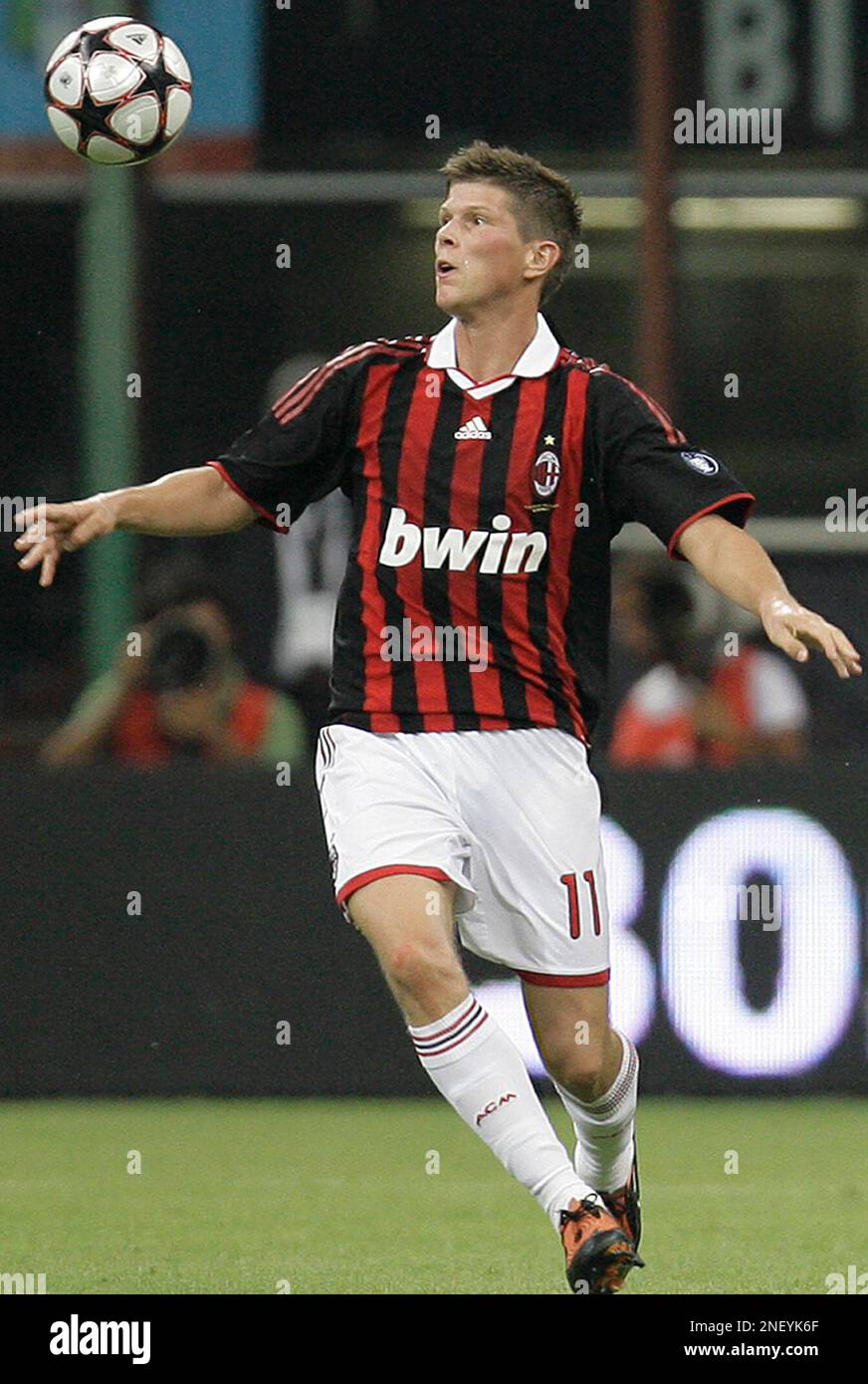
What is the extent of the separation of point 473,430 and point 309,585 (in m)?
6.68

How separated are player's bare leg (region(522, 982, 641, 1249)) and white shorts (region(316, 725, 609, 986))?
0.06m

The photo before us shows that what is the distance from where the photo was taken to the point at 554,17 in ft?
42.9

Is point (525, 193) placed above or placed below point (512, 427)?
above

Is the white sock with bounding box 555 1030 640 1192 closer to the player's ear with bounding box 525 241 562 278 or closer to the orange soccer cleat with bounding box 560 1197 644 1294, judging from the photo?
the orange soccer cleat with bounding box 560 1197 644 1294

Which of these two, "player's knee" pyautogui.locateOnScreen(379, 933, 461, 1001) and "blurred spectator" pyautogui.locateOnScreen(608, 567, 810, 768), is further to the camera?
"blurred spectator" pyautogui.locateOnScreen(608, 567, 810, 768)

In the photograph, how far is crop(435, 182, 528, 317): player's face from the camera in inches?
241

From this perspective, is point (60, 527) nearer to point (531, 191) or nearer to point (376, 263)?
point (531, 191)

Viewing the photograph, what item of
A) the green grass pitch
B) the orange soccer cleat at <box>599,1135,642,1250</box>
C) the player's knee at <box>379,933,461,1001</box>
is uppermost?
the player's knee at <box>379,933,461,1001</box>

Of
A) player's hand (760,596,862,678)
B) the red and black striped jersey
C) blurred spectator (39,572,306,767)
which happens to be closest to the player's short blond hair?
the red and black striped jersey

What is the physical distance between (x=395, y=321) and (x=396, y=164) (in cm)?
75

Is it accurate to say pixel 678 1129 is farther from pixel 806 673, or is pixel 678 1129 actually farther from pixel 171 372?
pixel 171 372

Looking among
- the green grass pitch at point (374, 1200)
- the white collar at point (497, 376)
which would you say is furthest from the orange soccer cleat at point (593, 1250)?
the white collar at point (497, 376)

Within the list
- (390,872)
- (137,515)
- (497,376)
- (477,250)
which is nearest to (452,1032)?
(390,872)
